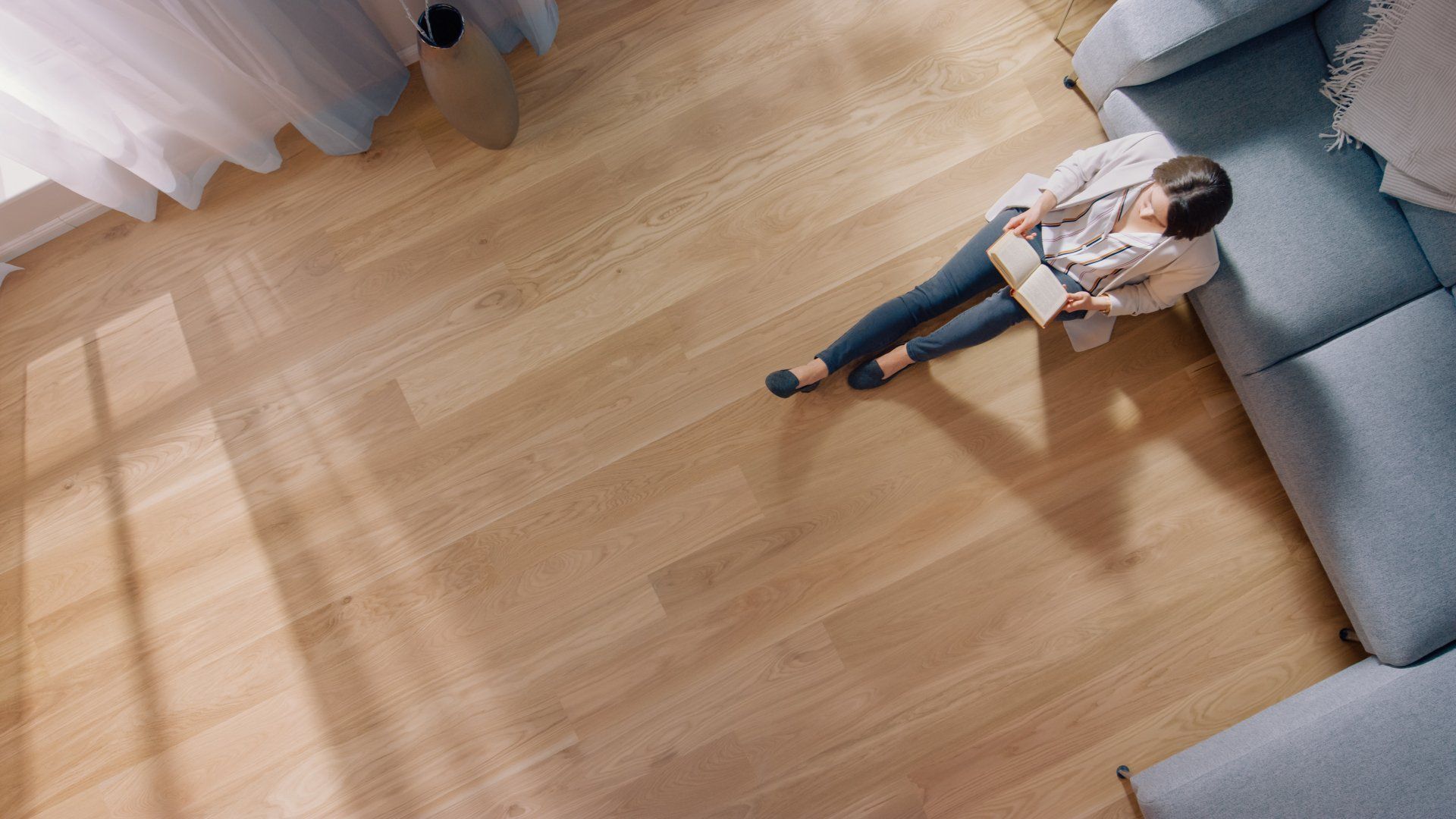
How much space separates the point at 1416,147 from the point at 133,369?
11.2ft

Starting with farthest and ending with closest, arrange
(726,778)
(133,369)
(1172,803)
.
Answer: (133,369) → (726,778) → (1172,803)

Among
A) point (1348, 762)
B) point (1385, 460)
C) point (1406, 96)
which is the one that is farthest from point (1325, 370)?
point (1348, 762)

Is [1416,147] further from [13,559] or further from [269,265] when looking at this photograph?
[13,559]

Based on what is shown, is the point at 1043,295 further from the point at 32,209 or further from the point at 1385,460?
the point at 32,209

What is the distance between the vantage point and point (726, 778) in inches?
77.0

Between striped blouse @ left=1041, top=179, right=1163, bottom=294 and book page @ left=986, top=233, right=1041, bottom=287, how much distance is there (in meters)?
0.13

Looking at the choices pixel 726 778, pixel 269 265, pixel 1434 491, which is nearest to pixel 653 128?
pixel 269 265

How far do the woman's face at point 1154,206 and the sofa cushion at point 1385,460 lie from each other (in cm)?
52

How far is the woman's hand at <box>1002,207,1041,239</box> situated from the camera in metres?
1.81

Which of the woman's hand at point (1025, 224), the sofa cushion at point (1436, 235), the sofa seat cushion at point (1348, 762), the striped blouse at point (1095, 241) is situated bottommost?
the sofa seat cushion at point (1348, 762)

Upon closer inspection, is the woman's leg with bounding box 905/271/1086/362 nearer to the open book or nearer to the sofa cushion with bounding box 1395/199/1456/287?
the open book

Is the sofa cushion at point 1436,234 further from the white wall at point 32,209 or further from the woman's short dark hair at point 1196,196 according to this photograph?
the white wall at point 32,209

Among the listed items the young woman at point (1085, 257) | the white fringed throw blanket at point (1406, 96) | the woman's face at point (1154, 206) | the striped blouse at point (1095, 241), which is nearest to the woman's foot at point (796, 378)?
the young woman at point (1085, 257)

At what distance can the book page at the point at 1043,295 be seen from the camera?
1664mm
